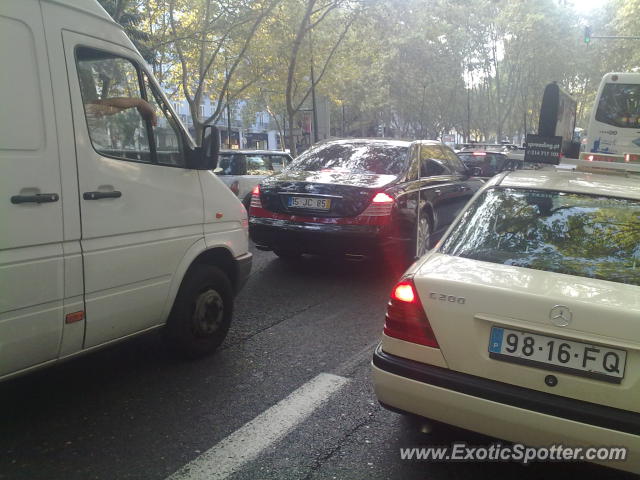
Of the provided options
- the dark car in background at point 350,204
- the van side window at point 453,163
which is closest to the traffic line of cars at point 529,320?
the dark car in background at point 350,204

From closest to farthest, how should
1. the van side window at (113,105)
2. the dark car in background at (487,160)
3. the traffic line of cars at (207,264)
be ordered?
the traffic line of cars at (207,264)
the van side window at (113,105)
the dark car in background at (487,160)

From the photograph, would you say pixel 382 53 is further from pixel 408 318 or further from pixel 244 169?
pixel 408 318

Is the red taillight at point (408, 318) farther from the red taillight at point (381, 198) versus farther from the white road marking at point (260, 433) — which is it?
the red taillight at point (381, 198)

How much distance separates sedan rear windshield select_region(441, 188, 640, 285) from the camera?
2.69 m

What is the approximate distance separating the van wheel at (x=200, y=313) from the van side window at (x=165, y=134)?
2.66 ft

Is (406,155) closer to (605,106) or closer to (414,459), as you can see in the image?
(414,459)

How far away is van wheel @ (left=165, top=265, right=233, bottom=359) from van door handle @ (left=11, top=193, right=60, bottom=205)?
1.22 meters

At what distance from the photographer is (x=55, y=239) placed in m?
2.79

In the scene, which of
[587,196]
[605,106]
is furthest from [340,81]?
[587,196]

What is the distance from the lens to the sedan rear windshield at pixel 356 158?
6488 millimetres

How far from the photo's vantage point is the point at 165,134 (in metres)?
3.69

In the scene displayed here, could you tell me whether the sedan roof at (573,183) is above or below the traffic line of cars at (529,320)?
above

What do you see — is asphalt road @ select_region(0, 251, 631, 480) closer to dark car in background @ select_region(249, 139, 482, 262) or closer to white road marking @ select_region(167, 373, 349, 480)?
white road marking @ select_region(167, 373, 349, 480)

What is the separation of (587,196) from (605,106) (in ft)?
37.4
